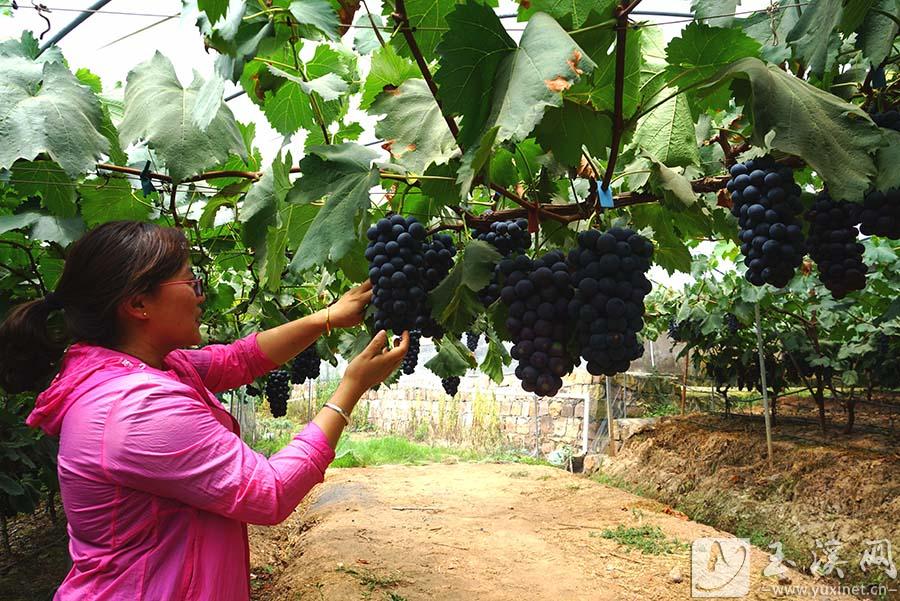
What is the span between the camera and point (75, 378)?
56.2 inches

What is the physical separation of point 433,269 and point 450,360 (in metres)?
1.33

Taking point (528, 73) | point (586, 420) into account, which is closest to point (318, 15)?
point (528, 73)

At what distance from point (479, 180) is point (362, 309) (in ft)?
1.78

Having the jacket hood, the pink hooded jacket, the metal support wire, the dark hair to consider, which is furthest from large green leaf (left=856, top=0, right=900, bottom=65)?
the metal support wire

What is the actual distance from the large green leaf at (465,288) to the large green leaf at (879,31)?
A: 81 centimetres

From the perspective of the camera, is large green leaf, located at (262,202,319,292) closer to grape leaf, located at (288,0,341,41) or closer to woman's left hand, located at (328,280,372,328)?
woman's left hand, located at (328,280,372,328)

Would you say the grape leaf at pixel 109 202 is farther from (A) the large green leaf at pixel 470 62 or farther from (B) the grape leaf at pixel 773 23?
(B) the grape leaf at pixel 773 23

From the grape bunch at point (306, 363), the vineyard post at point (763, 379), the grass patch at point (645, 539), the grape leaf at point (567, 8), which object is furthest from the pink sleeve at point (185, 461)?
the vineyard post at point (763, 379)

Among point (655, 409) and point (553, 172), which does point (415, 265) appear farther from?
point (655, 409)

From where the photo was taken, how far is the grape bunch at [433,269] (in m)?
1.40

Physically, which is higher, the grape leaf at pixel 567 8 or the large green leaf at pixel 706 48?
the grape leaf at pixel 567 8

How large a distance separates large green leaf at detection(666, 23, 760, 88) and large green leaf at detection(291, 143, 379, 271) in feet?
2.08

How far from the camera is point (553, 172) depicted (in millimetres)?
1521

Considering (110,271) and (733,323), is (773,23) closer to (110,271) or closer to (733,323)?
(110,271)
